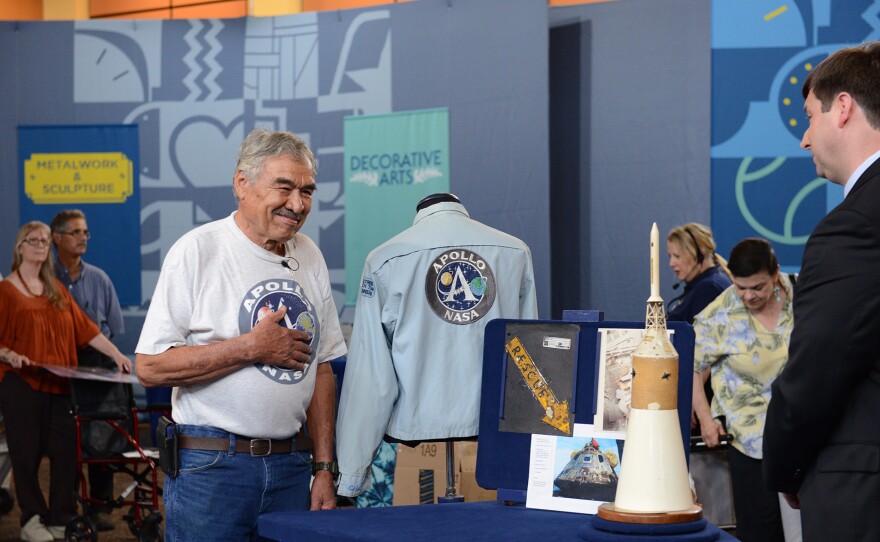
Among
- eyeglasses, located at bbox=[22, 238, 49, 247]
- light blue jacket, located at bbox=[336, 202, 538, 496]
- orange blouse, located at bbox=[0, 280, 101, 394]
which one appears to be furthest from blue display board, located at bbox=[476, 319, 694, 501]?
eyeglasses, located at bbox=[22, 238, 49, 247]

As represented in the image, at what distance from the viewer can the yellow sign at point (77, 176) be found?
27.4 ft

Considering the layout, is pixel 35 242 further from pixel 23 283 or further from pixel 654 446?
pixel 654 446

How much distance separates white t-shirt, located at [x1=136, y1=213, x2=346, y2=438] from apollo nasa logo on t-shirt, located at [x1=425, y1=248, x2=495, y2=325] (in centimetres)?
42

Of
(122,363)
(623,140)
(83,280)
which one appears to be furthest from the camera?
(623,140)

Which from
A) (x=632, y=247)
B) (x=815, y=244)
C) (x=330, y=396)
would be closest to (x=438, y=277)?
(x=330, y=396)

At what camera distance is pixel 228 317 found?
Answer: 8.09 ft

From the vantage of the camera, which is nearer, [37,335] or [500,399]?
[500,399]

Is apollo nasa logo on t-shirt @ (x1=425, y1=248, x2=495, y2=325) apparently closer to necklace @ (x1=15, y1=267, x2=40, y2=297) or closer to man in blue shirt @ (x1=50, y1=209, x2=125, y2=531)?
necklace @ (x1=15, y1=267, x2=40, y2=297)

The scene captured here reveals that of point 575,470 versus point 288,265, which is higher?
point 288,265

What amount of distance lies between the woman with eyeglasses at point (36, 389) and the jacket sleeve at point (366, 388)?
3177 mm

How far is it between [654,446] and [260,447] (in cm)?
103

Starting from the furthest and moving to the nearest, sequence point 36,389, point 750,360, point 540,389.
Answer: point 36,389
point 750,360
point 540,389

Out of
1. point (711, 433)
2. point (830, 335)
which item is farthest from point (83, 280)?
point (830, 335)

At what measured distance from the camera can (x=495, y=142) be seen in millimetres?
7352
